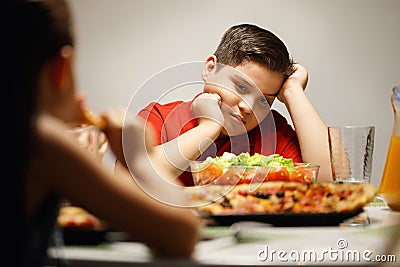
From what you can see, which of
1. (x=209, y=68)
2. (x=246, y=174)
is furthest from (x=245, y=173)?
(x=209, y=68)

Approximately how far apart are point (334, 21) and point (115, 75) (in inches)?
41.5

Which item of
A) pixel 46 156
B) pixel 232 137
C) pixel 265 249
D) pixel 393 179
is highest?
pixel 46 156

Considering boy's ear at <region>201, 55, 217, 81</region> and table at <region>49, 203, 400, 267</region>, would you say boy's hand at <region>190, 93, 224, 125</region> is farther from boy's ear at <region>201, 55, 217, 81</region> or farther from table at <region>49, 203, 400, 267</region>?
table at <region>49, 203, 400, 267</region>

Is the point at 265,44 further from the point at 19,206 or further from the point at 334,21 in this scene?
the point at 19,206

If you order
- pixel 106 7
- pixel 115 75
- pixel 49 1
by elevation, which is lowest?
pixel 115 75

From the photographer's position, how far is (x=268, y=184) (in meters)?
0.99

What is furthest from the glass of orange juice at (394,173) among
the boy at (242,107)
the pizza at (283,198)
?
the boy at (242,107)

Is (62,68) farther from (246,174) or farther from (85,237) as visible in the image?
(246,174)

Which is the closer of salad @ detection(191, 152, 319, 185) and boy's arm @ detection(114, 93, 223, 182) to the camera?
salad @ detection(191, 152, 319, 185)

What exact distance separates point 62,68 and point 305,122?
1332 mm

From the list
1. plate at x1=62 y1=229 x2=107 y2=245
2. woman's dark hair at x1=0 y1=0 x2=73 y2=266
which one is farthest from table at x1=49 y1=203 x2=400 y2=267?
woman's dark hair at x1=0 y1=0 x2=73 y2=266

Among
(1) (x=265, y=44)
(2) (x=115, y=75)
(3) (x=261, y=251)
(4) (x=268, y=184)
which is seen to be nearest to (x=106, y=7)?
(2) (x=115, y=75)

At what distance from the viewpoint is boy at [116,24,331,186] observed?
5.82ft

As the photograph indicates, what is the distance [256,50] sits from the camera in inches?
72.5
